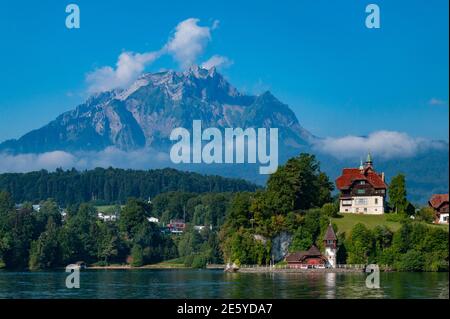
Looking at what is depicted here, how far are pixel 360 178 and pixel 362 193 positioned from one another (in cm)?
158

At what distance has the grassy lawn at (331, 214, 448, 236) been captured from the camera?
76.3m

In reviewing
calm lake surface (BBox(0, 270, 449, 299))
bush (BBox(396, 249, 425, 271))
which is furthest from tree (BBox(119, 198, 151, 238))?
calm lake surface (BBox(0, 270, 449, 299))

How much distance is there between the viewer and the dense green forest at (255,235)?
2881 inches

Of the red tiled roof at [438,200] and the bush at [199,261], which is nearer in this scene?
the red tiled roof at [438,200]

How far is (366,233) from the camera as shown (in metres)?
73.1

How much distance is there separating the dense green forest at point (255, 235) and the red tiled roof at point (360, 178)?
1577mm

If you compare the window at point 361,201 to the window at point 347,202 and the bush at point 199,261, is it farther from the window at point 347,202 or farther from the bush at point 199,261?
the bush at point 199,261

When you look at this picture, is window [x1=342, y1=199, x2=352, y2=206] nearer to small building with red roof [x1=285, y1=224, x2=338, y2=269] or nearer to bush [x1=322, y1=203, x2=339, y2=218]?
bush [x1=322, y1=203, x2=339, y2=218]

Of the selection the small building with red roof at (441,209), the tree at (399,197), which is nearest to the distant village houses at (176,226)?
the tree at (399,197)
